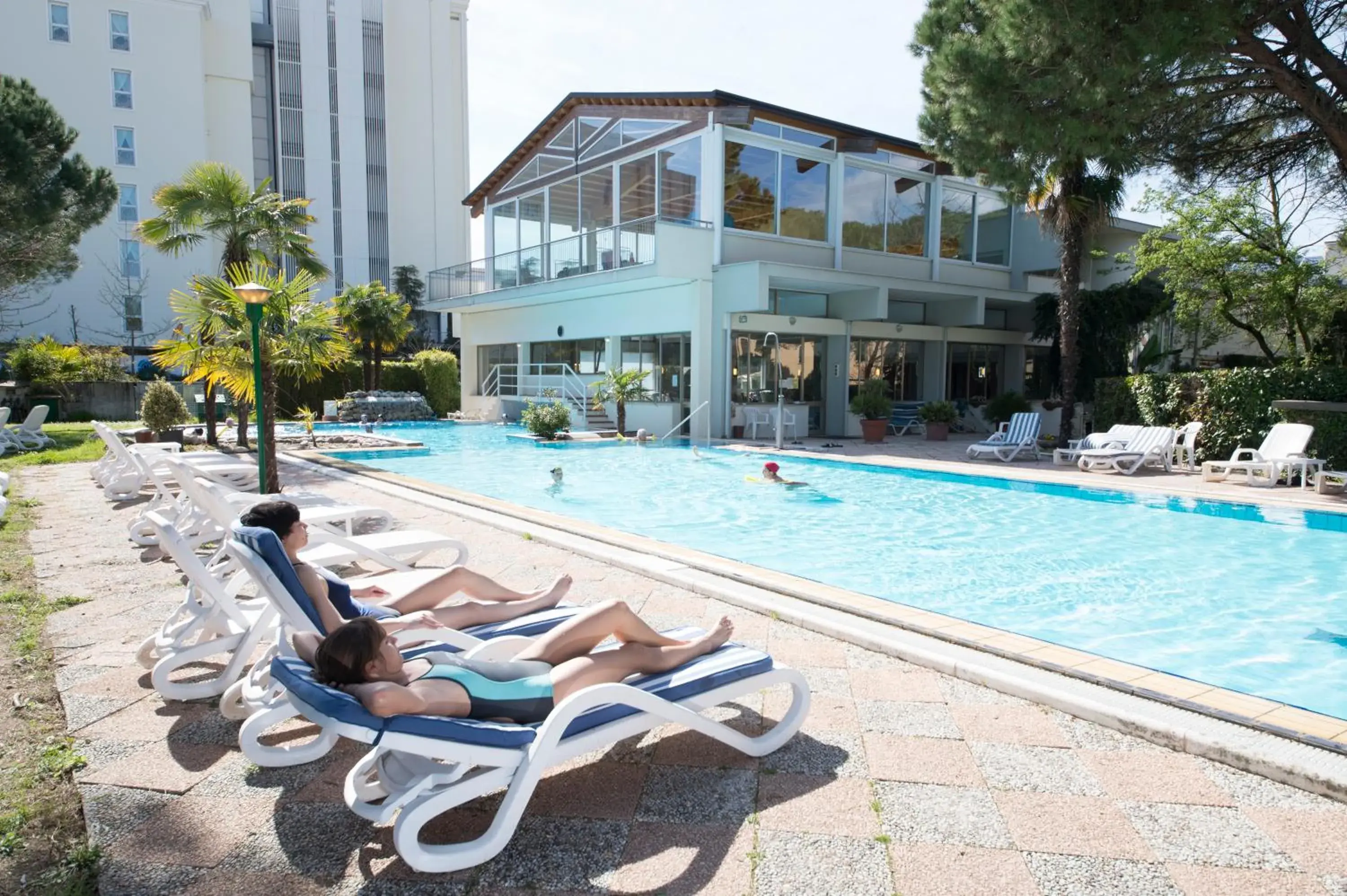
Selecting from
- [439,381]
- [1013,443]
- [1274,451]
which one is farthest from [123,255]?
[1274,451]

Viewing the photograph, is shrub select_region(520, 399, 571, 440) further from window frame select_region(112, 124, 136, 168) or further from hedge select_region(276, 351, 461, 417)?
window frame select_region(112, 124, 136, 168)

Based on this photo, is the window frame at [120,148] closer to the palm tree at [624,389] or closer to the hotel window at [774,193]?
the palm tree at [624,389]

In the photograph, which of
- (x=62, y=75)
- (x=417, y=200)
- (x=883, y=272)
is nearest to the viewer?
(x=883, y=272)

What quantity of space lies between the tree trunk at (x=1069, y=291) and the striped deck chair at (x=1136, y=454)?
2.31m


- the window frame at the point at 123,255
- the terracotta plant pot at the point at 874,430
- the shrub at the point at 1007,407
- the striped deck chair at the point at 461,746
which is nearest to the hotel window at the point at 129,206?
the window frame at the point at 123,255

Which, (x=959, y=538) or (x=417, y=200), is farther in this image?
(x=417, y=200)

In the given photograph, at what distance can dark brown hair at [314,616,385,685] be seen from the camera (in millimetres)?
2520

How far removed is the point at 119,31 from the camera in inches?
1596

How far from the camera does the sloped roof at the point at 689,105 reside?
1827 centimetres

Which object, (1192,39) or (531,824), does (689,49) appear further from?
→ (531,824)

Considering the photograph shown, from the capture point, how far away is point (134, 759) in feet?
10.5

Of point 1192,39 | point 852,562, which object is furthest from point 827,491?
point 1192,39

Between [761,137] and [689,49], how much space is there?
2844mm

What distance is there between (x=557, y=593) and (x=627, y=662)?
3.83ft
